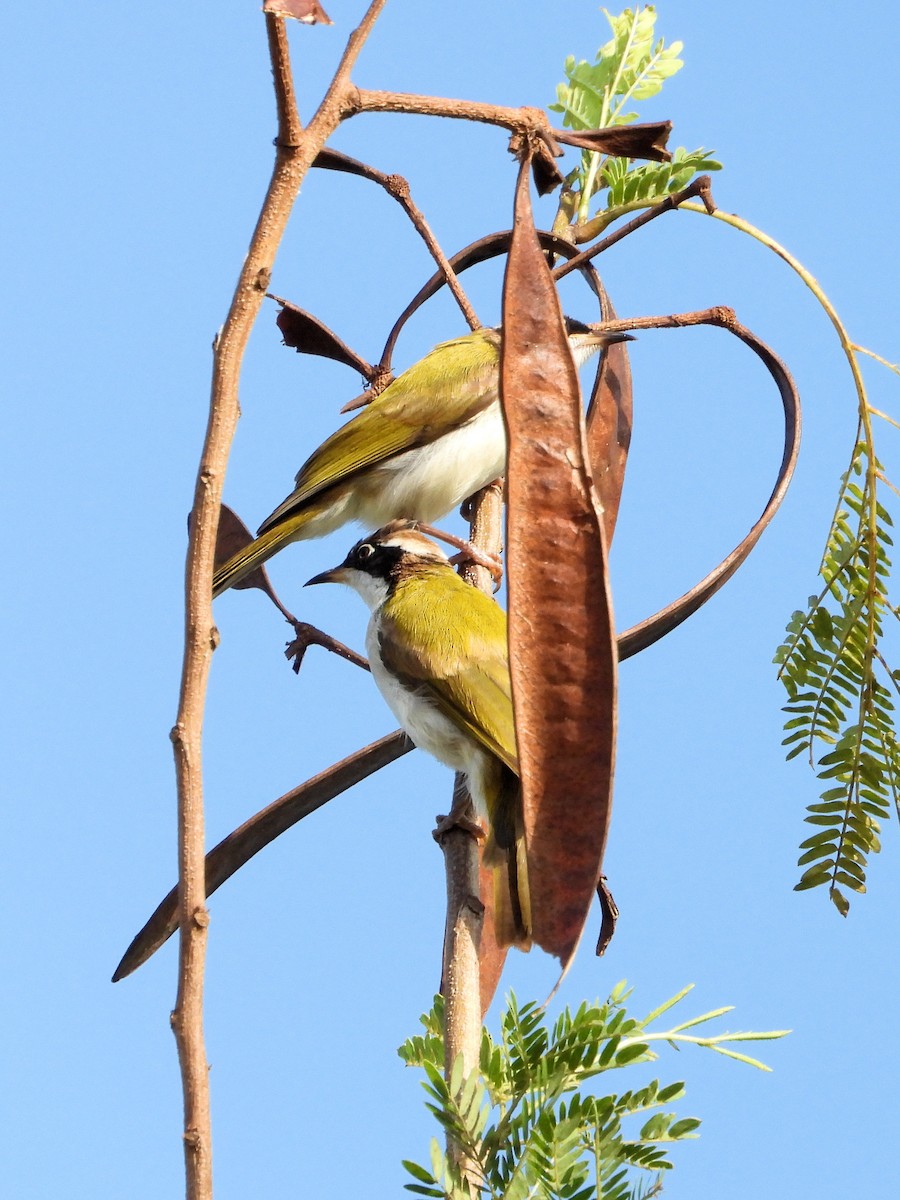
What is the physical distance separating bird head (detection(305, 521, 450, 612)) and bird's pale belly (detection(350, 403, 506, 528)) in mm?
549

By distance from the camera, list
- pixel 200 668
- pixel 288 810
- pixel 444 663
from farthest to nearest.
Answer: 1. pixel 444 663
2. pixel 288 810
3. pixel 200 668

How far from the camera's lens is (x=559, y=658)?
5.10ft

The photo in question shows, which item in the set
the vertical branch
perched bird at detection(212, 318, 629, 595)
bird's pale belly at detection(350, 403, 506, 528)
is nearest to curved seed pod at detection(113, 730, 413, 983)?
the vertical branch

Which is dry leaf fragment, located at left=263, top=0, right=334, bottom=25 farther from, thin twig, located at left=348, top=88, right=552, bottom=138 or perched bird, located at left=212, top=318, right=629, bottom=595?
perched bird, located at left=212, top=318, right=629, bottom=595

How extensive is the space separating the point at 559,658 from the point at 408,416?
3.86 m

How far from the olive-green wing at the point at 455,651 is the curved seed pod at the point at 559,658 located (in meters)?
1.77

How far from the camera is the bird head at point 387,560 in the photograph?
14.3 ft

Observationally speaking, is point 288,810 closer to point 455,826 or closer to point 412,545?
point 455,826

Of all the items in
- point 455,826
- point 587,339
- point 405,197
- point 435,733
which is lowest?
point 455,826

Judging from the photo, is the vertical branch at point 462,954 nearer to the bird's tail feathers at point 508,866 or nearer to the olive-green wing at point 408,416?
the bird's tail feathers at point 508,866

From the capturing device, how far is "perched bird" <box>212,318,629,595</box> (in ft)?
16.7

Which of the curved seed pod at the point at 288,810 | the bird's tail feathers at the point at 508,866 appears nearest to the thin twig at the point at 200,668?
the bird's tail feathers at the point at 508,866

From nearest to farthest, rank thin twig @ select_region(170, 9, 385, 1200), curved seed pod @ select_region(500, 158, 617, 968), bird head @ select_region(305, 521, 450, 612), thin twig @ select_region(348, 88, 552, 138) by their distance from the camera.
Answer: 1. thin twig @ select_region(170, 9, 385, 1200)
2. curved seed pod @ select_region(500, 158, 617, 968)
3. thin twig @ select_region(348, 88, 552, 138)
4. bird head @ select_region(305, 521, 450, 612)

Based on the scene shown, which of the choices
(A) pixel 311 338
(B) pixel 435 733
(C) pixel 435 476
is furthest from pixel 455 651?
(C) pixel 435 476
